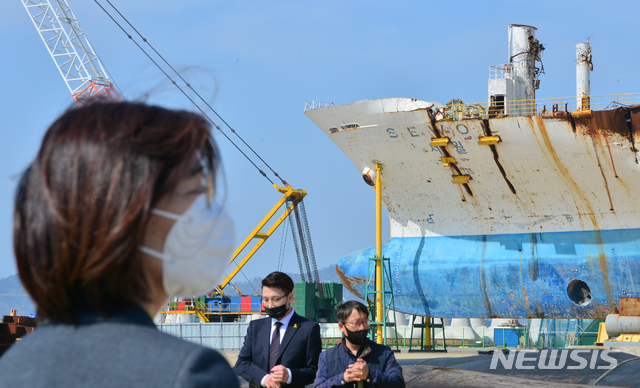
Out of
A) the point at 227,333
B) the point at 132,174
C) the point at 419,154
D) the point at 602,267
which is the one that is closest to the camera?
the point at 132,174

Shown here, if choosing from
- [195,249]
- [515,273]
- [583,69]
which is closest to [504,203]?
[515,273]

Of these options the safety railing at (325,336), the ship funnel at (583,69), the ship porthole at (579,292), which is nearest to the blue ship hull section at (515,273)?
the ship porthole at (579,292)

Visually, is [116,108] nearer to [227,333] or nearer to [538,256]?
[538,256]

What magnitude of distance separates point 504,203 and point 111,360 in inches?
876

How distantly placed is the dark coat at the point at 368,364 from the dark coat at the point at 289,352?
12cm

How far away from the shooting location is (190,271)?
133 cm

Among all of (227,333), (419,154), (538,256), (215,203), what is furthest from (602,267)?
(215,203)

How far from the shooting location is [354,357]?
468 cm

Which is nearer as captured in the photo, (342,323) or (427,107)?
(342,323)

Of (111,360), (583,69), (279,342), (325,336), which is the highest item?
(583,69)

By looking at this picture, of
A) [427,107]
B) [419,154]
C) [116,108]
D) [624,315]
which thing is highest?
[427,107]

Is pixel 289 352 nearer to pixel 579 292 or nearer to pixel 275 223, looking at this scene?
pixel 579 292

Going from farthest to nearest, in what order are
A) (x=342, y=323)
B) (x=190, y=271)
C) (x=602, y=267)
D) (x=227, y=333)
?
(x=227, y=333) < (x=602, y=267) < (x=342, y=323) < (x=190, y=271)

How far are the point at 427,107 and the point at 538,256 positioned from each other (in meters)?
6.07
